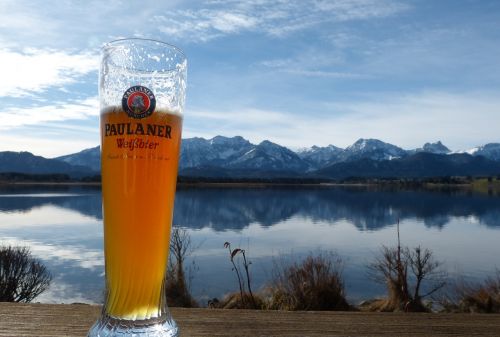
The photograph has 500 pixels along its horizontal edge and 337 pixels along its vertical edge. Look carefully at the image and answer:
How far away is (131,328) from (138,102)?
450 mm

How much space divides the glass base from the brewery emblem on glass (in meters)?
0.41

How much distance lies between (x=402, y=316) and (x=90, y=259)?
1808cm

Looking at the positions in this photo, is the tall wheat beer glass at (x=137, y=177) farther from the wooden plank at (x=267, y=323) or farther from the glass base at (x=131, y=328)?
the wooden plank at (x=267, y=323)

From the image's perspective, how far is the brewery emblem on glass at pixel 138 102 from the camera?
95 centimetres

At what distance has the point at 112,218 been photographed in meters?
0.98

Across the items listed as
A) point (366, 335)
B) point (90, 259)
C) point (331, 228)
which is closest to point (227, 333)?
point (366, 335)

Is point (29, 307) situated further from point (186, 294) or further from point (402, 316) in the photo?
point (186, 294)

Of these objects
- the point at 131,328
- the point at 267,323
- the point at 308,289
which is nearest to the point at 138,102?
the point at 131,328

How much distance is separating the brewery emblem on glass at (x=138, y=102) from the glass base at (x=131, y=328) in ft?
1.35

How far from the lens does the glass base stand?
94cm

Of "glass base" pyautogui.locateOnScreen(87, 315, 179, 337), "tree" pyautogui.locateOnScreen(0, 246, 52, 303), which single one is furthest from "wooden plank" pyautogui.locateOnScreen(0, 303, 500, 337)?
"tree" pyautogui.locateOnScreen(0, 246, 52, 303)

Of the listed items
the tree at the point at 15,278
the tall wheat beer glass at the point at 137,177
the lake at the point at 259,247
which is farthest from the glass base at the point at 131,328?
the lake at the point at 259,247

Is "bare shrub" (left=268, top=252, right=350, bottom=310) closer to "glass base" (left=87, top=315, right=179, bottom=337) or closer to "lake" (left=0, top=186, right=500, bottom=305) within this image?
→ "lake" (left=0, top=186, right=500, bottom=305)

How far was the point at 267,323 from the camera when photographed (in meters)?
1.16
